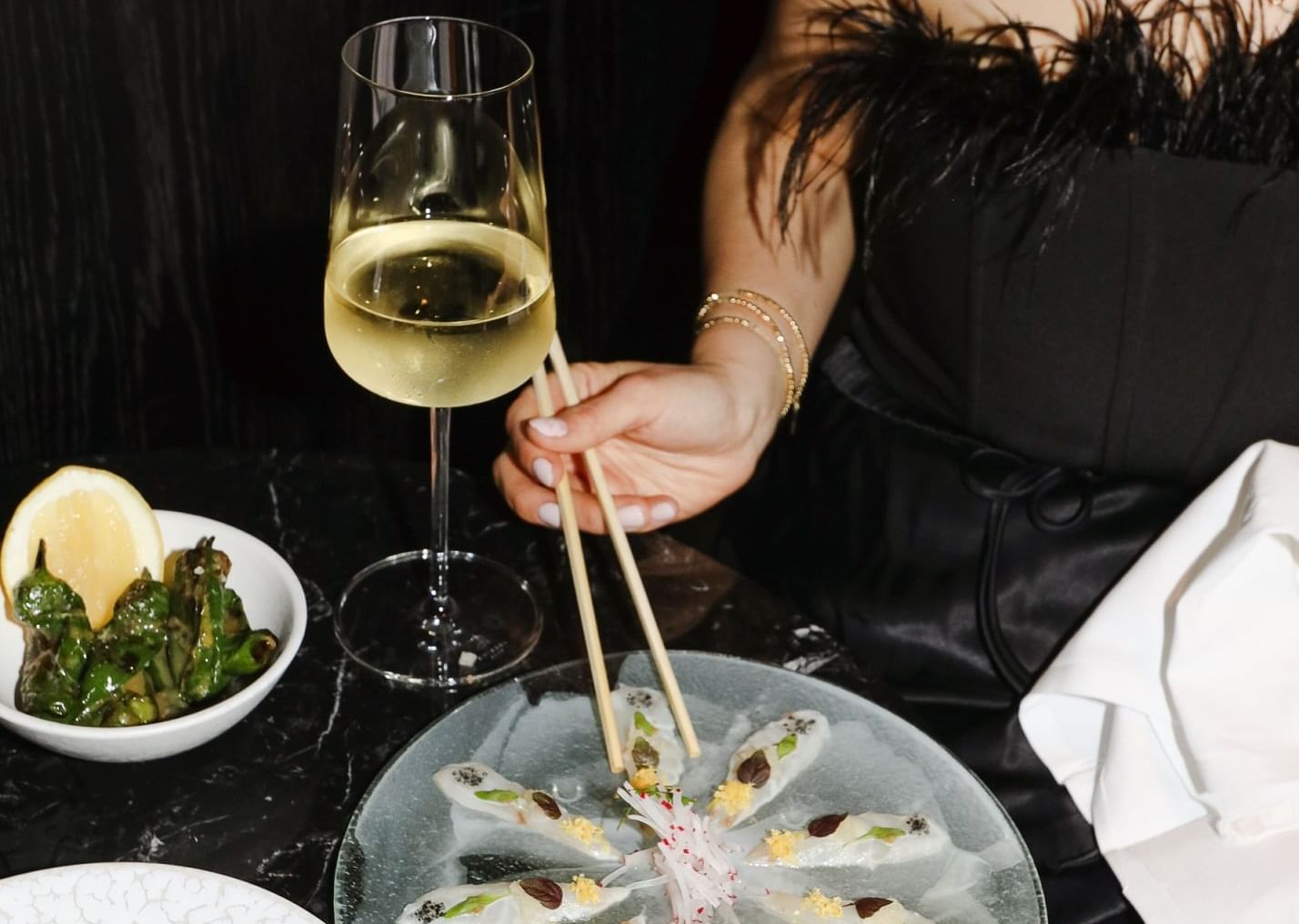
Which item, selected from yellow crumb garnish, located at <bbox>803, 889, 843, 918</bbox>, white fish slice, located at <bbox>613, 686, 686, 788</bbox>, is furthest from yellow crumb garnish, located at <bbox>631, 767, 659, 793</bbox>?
yellow crumb garnish, located at <bbox>803, 889, 843, 918</bbox>

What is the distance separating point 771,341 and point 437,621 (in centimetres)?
42

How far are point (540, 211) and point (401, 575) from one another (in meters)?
0.32

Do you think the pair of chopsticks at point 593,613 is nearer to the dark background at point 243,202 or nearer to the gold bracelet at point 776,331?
the gold bracelet at point 776,331

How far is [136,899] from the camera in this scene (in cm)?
79

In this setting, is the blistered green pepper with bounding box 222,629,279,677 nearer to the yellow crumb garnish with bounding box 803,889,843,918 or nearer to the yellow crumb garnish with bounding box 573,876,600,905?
the yellow crumb garnish with bounding box 573,876,600,905

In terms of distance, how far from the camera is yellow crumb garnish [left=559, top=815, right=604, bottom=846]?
87 centimetres

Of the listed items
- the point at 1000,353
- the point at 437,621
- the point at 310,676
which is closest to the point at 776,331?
the point at 1000,353

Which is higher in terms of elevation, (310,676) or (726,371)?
(726,371)

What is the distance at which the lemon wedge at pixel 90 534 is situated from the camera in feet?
3.09

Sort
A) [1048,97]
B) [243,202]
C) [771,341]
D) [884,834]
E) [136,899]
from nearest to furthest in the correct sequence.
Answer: [136,899] → [884,834] → [1048,97] → [771,341] → [243,202]

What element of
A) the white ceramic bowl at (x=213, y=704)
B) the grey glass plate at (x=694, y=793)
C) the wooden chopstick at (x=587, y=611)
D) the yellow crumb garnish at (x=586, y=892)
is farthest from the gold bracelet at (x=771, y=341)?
the yellow crumb garnish at (x=586, y=892)

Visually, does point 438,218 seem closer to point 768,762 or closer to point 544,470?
point 544,470

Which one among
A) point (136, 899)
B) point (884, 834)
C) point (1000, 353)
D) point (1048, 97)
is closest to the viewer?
point (136, 899)

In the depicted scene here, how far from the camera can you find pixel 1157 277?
1.15 m
